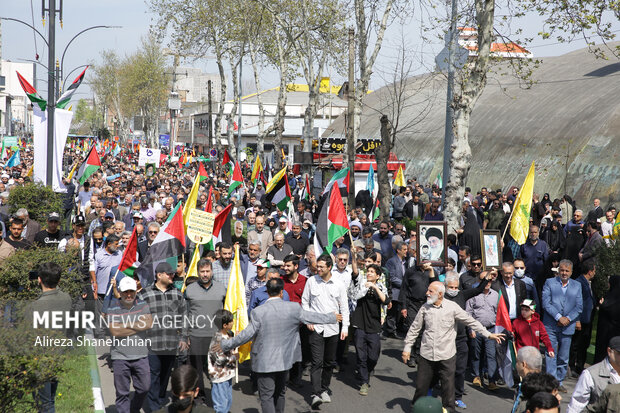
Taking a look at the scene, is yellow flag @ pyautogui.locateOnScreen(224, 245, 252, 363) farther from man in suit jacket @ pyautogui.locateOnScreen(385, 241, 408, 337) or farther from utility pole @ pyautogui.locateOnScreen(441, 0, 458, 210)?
utility pole @ pyautogui.locateOnScreen(441, 0, 458, 210)

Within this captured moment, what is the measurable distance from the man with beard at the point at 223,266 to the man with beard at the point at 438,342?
9.06 ft

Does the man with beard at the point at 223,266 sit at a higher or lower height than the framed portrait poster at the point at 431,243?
lower

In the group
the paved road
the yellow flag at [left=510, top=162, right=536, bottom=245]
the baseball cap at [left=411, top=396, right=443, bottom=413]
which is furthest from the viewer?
the yellow flag at [left=510, top=162, right=536, bottom=245]

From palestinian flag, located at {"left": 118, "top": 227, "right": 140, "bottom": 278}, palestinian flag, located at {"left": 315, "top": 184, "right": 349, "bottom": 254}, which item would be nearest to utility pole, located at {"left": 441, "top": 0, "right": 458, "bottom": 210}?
palestinian flag, located at {"left": 315, "top": 184, "right": 349, "bottom": 254}

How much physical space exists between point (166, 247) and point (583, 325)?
232 inches

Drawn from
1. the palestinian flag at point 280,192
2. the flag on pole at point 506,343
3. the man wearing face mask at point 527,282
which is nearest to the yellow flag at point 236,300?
the flag on pole at point 506,343

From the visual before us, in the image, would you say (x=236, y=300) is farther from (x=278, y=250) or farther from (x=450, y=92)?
(x=450, y=92)

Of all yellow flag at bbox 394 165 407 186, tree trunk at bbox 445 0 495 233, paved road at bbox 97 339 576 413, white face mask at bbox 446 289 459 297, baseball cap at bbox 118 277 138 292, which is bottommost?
paved road at bbox 97 339 576 413

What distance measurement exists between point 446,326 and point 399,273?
3.63 m

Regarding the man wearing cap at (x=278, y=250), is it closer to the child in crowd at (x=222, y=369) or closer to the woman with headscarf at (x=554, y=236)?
the child in crowd at (x=222, y=369)

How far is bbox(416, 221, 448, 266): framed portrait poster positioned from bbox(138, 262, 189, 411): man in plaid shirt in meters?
3.74

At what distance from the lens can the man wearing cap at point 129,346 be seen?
6.97 m

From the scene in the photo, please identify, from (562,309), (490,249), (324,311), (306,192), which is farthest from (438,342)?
(306,192)

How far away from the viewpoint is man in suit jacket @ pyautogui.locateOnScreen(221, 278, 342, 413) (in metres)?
7.05
